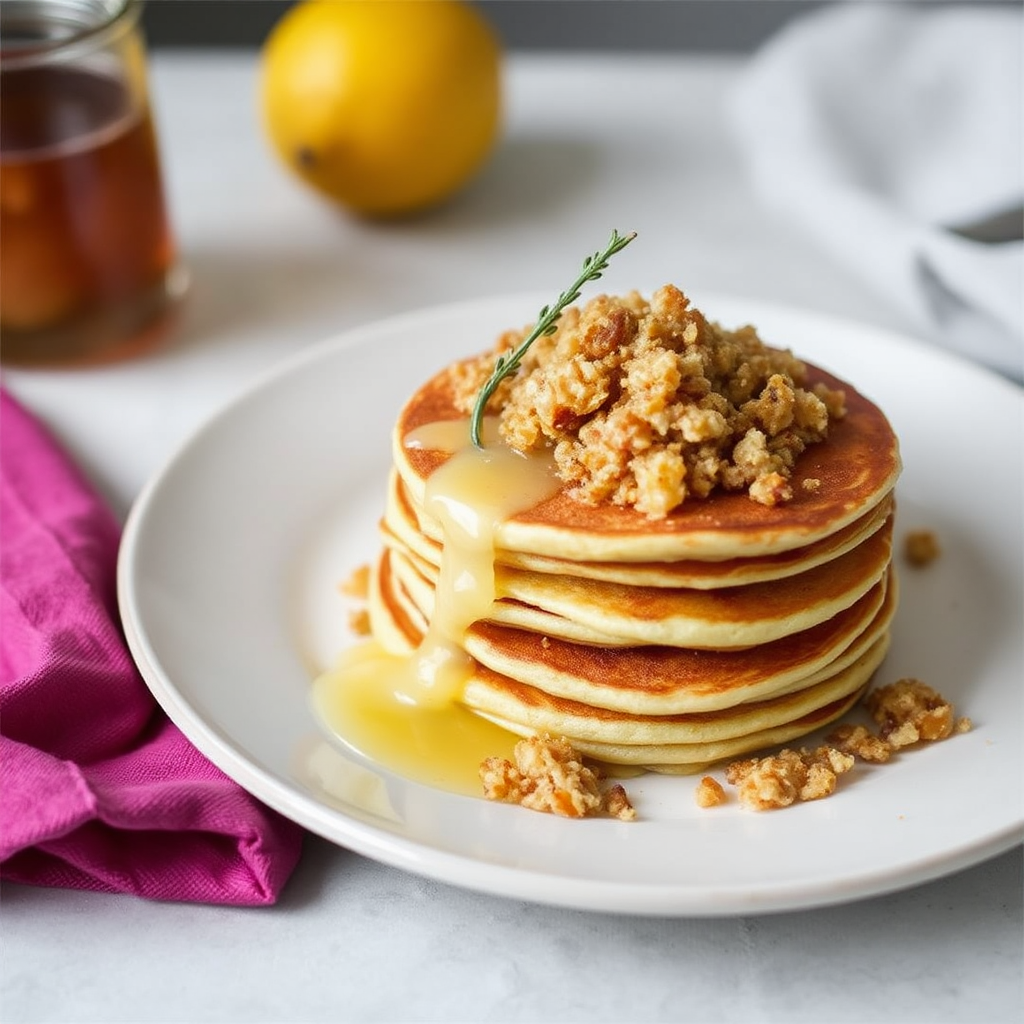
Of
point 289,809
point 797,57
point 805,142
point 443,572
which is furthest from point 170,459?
point 797,57

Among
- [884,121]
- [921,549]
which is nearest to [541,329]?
[921,549]

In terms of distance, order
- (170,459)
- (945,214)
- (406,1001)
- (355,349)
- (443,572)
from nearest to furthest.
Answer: (406,1001) → (443,572) → (170,459) → (355,349) → (945,214)

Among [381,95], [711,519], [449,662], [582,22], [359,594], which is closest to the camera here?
[711,519]

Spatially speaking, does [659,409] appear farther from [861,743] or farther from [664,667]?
[861,743]

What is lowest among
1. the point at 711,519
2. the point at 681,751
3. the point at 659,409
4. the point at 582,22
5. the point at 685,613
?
the point at 582,22

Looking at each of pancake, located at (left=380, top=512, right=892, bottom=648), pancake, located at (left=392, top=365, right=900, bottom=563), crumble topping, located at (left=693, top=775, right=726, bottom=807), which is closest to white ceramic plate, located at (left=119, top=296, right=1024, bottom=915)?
crumble topping, located at (left=693, top=775, right=726, bottom=807)

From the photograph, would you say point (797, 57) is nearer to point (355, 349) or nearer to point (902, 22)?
point (902, 22)

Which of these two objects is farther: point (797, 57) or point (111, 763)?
point (797, 57)
